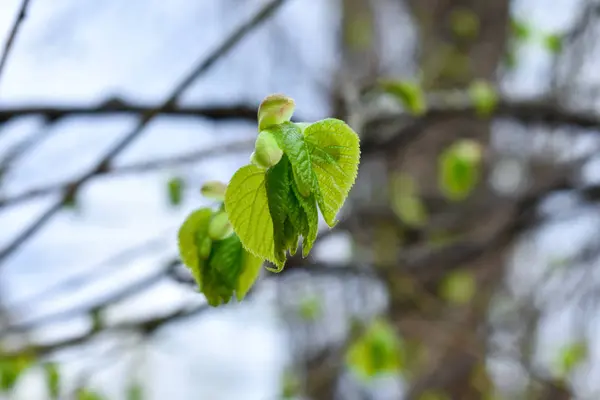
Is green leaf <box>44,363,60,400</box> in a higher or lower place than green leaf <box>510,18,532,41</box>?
lower

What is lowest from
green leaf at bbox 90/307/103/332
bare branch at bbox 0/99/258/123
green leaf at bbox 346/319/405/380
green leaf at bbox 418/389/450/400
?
green leaf at bbox 418/389/450/400

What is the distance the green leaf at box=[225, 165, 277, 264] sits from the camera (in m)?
0.52

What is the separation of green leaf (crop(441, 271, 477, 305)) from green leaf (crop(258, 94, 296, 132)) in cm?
255

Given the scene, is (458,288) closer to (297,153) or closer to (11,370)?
(11,370)

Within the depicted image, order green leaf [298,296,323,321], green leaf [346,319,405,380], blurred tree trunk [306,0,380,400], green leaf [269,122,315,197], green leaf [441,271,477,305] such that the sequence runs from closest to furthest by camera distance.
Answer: green leaf [269,122,315,197] < green leaf [346,319,405,380] < green leaf [441,271,477,305] < green leaf [298,296,323,321] < blurred tree trunk [306,0,380,400]

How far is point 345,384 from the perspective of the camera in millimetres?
3781

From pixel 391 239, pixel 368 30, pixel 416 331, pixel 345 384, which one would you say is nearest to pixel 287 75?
pixel 368 30

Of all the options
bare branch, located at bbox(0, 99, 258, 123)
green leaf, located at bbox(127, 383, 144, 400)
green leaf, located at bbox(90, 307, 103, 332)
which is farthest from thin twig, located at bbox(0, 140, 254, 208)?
green leaf, located at bbox(127, 383, 144, 400)

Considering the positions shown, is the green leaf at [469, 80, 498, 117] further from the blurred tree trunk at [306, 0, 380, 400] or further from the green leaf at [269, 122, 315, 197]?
the blurred tree trunk at [306, 0, 380, 400]

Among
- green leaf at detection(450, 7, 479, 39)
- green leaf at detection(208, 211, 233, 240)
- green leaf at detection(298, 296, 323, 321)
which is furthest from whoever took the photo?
green leaf at detection(450, 7, 479, 39)

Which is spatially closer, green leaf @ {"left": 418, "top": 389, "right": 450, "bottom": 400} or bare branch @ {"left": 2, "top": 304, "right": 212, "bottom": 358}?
bare branch @ {"left": 2, "top": 304, "right": 212, "bottom": 358}

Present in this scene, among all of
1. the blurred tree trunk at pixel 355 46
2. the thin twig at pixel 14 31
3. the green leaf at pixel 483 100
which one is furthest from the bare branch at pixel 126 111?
the blurred tree trunk at pixel 355 46

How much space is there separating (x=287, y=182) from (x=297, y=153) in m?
0.03

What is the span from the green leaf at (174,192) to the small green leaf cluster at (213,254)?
1.08 meters
